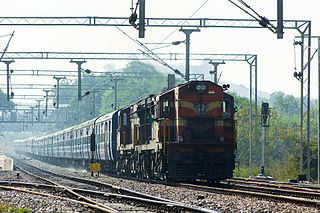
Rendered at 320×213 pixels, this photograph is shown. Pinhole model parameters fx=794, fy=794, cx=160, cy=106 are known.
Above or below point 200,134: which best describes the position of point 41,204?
Answer: below

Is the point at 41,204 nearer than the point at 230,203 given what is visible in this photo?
No

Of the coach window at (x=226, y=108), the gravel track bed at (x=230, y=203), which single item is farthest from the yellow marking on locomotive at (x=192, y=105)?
the gravel track bed at (x=230, y=203)

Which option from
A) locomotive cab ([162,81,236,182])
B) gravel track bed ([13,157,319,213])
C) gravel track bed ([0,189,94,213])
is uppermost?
locomotive cab ([162,81,236,182])

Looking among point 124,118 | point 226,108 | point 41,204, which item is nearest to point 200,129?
Answer: point 226,108

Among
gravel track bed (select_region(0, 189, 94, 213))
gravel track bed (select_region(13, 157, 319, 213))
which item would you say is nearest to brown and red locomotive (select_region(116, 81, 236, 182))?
gravel track bed (select_region(13, 157, 319, 213))

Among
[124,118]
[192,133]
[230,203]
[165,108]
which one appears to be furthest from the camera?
[124,118]

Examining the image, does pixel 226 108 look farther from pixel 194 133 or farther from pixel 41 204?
pixel 41 204

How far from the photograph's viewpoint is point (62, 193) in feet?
85.1

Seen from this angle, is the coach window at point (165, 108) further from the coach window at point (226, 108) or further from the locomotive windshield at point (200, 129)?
the coach window at point (226, 108)

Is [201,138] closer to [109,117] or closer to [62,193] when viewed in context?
[62,193]

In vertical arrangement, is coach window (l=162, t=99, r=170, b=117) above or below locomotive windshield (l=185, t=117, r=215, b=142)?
above

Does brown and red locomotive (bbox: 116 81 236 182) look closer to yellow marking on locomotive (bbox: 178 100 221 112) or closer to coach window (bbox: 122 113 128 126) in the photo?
yellow marking on locomotive (bbox: 178 100 221 112)

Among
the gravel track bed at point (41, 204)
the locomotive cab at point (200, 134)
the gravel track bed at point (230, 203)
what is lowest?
the gravel track bed at point (41, 204)

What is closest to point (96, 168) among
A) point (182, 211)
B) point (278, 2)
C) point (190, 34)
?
point (190, 34)
